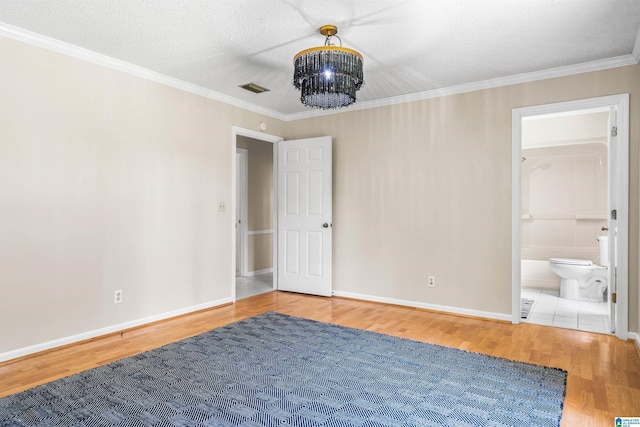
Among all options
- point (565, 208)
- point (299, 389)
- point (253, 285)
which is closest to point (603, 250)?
point (565, 208)

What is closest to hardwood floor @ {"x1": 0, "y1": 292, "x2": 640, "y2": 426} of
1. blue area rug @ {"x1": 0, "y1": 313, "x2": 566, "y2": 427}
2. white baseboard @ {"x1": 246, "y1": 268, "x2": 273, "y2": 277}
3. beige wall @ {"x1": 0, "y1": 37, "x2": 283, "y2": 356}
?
blue area rug @ {"x1": 0, "y1": 313, "x2": 566, "y2": 427}

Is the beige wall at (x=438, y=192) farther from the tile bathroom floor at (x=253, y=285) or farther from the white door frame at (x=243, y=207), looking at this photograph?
the white door frame at (x=243, y=207)

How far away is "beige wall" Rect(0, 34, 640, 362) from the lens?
288cm

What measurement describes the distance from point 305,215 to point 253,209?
1.90 metres

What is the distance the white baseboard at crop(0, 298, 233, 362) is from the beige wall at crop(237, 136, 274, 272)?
2.30 meters

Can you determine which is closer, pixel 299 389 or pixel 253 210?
pixel 299 389

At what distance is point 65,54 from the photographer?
3.07 meters

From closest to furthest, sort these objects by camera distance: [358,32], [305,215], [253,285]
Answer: [358,32] → [305,215] → [253,285]

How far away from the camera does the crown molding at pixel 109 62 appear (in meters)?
2.79

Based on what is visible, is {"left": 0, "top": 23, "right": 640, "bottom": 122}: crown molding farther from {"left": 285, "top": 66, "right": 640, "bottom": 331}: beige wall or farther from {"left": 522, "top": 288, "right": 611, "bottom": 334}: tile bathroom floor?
{"left": 522, "top": 288, "right": 611, "bottom": 334}: tile bathroom floor

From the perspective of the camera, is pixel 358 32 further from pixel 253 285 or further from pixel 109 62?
pixel 253 285

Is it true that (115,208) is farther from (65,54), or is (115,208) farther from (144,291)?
(65,54)

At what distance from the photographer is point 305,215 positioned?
5.03 m

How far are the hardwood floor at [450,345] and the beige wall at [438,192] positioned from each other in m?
0.34
